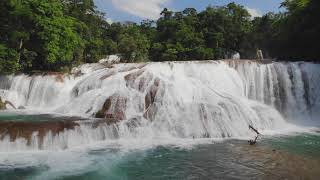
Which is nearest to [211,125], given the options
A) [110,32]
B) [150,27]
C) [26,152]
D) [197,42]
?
[26,152]

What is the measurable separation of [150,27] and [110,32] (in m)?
14.3

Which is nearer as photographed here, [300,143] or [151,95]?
[300,143]

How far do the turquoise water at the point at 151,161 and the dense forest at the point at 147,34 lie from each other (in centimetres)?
1419

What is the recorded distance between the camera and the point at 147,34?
5722 centimetres

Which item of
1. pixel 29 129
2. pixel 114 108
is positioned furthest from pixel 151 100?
pixel 29 129

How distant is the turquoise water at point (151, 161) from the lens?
9.84 metres

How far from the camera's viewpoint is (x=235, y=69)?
69.1 feet

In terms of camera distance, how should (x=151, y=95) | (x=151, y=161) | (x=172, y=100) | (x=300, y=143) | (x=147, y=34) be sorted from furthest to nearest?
(x=147, y=34) < (x=151, y=95) < (x=172, y=100) < (x=300, y=143) < (x=151, y=161)

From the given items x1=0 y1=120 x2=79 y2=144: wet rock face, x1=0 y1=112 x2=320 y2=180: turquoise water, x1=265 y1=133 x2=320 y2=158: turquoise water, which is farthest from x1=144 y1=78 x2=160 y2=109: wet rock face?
x1=265 y1=133 x2=320 y2=158: turquoise water

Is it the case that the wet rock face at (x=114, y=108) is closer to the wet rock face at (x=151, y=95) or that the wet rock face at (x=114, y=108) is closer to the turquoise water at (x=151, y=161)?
the wet rock face at (x=151, y=95)

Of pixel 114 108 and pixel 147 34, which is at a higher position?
pixel 147 34

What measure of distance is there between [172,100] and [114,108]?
229 cm

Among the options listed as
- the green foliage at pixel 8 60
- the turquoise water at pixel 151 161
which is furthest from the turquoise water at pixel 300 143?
the green foliage at pixel 8 60

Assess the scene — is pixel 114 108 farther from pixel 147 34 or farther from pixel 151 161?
pixel 147 34
